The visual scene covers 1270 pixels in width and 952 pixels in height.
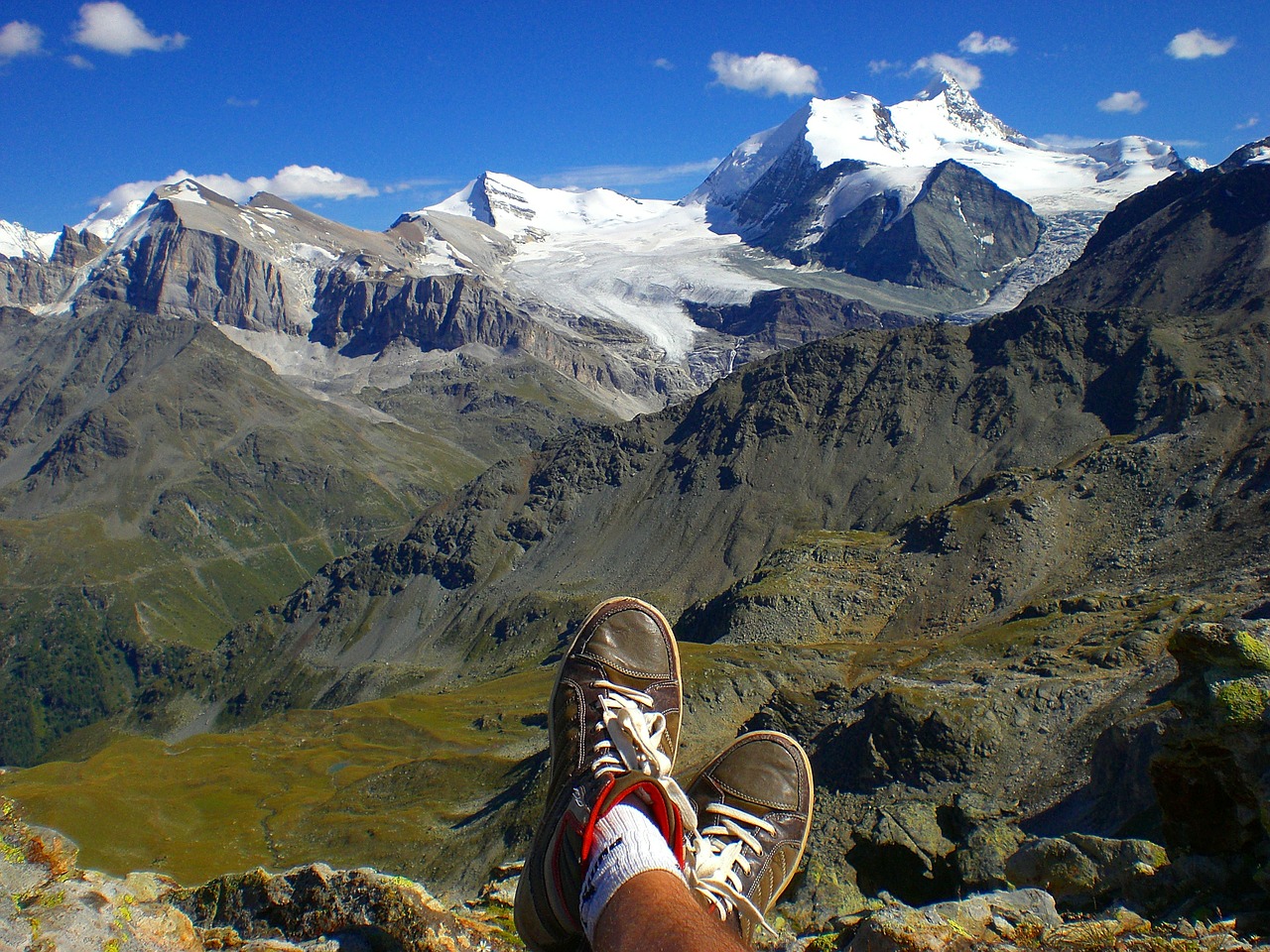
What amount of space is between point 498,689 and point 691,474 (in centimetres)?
6007

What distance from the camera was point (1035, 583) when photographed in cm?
8356

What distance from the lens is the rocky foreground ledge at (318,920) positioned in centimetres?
518

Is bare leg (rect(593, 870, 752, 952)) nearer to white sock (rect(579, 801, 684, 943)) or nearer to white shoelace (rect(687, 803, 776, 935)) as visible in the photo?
white sock (rect(579, 801, 684, 943))

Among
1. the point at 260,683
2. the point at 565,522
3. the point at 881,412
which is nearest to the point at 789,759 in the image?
the point at 881,412

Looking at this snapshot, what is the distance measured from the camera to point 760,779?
1081cm

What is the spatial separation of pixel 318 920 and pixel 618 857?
3343 mm

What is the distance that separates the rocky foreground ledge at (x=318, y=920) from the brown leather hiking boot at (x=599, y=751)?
1.21 meters

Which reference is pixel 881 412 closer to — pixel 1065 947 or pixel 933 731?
pixel 933 731

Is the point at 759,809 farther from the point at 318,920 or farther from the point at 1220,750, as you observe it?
the point at 1220,750

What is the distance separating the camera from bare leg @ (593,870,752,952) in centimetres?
535

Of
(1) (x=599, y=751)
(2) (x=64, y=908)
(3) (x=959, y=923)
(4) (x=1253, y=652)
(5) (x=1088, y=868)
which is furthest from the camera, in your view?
(5) (x=1088, y=868)

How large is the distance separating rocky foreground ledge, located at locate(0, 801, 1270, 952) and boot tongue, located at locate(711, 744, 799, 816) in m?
1.81

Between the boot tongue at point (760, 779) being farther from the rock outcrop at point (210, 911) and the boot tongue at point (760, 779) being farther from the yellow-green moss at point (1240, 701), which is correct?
the yellow-green moss at point (1240, 701)

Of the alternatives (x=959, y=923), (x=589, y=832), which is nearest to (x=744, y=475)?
(x=959, y=923)
